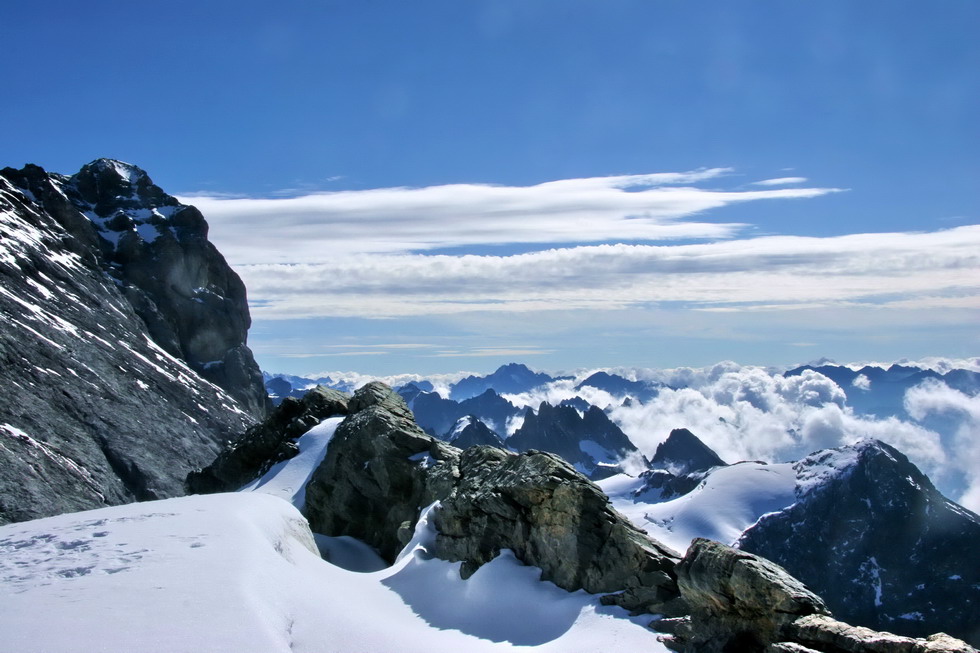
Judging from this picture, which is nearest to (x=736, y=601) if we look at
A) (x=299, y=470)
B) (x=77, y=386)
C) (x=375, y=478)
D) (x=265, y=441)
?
(x=375, y=478)

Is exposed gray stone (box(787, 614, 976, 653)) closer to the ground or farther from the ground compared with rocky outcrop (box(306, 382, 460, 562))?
farther from the ground

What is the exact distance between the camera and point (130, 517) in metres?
29.2

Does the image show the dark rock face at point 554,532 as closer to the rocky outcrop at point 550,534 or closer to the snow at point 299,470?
the rocky outcrop at point 550,534

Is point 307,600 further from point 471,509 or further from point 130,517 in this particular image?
point 471,509

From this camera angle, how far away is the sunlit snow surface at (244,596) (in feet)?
60.4

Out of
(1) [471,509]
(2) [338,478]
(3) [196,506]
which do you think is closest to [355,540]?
(2) [338,478]

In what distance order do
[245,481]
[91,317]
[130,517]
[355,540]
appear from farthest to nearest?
[91,317] → [245,481] → [355,540] → [130,517]

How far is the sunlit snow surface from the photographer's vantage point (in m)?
18.4

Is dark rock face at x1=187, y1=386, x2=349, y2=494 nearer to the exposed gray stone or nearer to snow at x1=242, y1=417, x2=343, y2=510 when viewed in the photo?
snow at x1=242, y1=417, x2=343, y2=510

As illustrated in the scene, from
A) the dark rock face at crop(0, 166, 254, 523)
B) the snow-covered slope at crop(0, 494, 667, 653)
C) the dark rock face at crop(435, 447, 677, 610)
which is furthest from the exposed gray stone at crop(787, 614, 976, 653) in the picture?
the dark rock face at crop(0, 166, 254, 523)

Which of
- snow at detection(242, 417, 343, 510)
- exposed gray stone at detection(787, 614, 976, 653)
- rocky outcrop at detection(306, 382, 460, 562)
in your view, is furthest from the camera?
snow at detection(242, 417, 343, 510)

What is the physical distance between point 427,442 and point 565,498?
23406mm

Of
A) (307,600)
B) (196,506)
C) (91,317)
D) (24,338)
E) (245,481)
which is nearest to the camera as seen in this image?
(307,600)

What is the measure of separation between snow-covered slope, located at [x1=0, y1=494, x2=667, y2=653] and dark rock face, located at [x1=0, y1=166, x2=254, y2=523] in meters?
81.0
